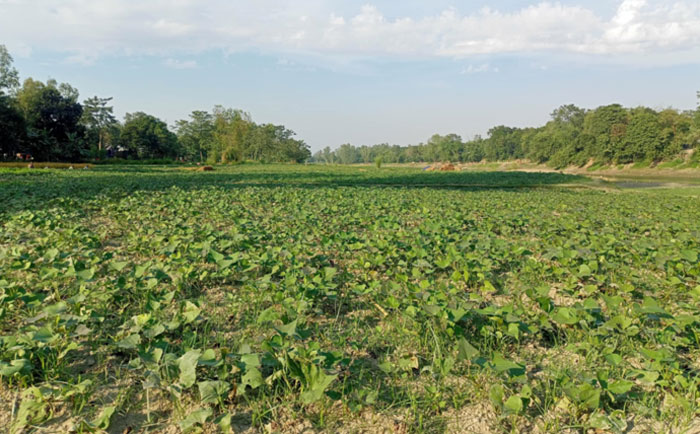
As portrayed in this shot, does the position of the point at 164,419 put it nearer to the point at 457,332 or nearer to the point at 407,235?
the point at 457,332

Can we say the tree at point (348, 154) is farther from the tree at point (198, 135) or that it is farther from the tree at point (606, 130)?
the tree at point (606, 130)

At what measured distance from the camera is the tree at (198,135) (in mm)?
75062

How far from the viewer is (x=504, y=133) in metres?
106

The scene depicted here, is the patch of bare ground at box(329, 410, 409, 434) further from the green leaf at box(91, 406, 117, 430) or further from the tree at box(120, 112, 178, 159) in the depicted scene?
the tree at box(120, 112, 178, 159)

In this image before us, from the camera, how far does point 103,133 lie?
2291 inches

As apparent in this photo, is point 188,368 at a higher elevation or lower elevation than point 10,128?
lower

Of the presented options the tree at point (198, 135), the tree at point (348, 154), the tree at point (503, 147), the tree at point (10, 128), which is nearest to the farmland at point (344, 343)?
the tree at point (10, 128)

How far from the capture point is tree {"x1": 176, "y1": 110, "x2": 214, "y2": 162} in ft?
246

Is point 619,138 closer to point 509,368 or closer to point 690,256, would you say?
point 690,256

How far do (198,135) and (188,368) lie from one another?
81.7 meters

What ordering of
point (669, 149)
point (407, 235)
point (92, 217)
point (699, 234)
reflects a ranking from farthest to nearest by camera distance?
1. point (669, 149)
2. point (92, 217)
3. point (699, 234)
4. point (407, 235)

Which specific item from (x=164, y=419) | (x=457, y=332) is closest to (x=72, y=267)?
(x=164, y=419)

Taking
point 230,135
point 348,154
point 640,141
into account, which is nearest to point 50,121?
point 230,135

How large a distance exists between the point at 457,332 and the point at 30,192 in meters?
12.8
